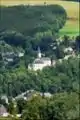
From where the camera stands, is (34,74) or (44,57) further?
(44,57)

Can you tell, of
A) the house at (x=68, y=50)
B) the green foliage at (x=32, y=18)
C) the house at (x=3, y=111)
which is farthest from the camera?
the green foliage at (x=32, y=18)

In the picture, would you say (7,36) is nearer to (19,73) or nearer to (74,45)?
(74,45)

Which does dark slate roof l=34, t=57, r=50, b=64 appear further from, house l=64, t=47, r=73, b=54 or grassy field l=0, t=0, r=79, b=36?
grassy field l=0, t=0, r=79, b=36

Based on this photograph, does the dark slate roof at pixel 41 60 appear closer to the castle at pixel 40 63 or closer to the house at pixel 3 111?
the castle at pixel 40 63

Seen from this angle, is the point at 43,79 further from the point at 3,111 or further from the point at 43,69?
the point at 3,111

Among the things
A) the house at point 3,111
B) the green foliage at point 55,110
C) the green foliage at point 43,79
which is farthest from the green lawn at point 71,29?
the green foliage at point 55,110

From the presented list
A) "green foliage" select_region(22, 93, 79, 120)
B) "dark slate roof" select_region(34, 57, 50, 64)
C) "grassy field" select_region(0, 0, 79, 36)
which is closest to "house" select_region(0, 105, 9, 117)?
"green foliage" select_region(22, 93, 79, 120)

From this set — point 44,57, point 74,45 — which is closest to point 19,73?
point 44,57

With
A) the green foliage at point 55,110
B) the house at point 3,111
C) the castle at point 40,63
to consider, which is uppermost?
the green foliage at point 55,110
